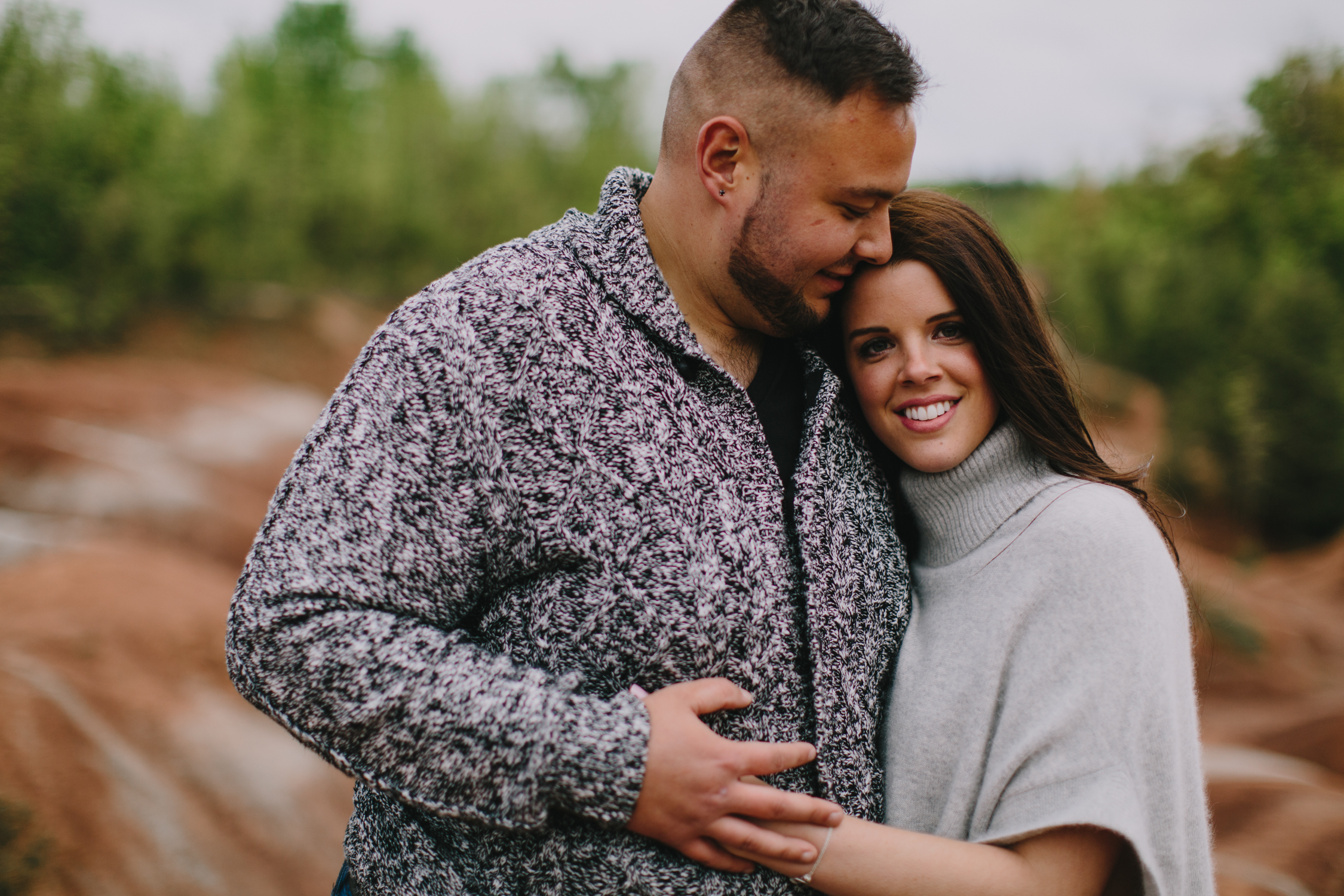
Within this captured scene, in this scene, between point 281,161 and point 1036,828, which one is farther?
point 281,161

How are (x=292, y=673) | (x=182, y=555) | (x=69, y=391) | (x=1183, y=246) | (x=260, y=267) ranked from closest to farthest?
1. (x=292, y=673)
2. (x=182, y=555)
3. (x=69, y=391)
4. (x=260, y=267)
5. (x=1183, y=246)

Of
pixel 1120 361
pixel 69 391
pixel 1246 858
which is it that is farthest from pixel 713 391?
pixel 1120 361

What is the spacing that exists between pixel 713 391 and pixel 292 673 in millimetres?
824

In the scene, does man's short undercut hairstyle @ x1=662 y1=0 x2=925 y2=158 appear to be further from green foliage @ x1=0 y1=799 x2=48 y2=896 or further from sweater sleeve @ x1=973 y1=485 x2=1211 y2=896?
green foliage @ x1=0 y1=799 x2=48 y2=896

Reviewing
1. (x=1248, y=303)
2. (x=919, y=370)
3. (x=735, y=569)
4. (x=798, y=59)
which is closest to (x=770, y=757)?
(x=735, y=569)

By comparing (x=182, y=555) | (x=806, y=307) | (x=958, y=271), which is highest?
(x=958, y=271)

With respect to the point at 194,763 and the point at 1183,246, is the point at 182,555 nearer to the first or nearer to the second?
the point at 194,763

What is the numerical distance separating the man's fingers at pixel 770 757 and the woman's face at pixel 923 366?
665mm

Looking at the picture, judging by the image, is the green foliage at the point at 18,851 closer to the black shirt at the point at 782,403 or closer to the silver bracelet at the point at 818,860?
the silver bracelet at the point at 818,860

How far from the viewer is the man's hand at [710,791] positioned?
1.33 m

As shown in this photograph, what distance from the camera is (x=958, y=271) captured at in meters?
1.81

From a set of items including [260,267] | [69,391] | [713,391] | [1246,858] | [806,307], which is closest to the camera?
[713,391]

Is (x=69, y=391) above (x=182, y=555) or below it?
above

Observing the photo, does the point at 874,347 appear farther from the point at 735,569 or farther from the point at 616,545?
the point at 616,545
